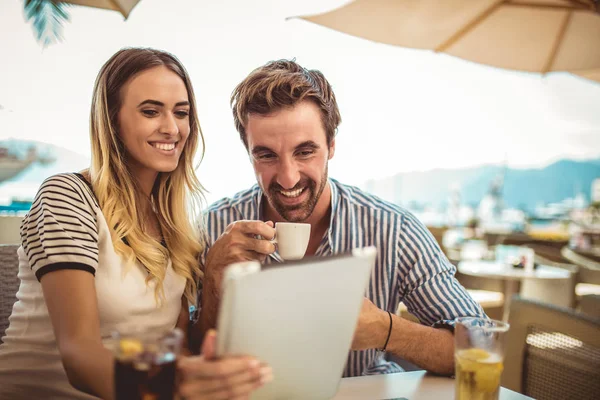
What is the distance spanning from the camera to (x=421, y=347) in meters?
1.41

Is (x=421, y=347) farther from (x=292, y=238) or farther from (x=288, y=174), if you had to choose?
(x=288, y=174)

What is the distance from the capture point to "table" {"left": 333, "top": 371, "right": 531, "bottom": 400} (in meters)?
1.15

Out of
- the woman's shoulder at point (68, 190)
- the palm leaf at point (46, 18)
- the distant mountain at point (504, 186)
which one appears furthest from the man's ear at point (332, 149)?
the distant mountain at point (504, 186)

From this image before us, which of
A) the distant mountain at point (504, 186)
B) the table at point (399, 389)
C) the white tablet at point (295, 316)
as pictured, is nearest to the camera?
the white tablet at point (295, 316)

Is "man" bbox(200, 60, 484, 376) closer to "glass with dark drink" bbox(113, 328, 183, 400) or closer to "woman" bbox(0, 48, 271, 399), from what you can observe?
"woman" bbox(0, 48, 271, 399)

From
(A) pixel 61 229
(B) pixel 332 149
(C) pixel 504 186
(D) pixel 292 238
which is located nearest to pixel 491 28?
(B) pixel 332 149

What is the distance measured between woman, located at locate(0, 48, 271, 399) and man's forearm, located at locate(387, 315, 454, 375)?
0.71 metres

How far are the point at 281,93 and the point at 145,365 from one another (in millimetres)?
1249

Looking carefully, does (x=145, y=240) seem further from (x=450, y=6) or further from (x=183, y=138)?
(x=450, y=6)

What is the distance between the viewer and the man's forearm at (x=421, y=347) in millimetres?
1367

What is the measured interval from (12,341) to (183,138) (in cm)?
85

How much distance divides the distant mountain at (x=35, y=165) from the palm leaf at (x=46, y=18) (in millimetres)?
945

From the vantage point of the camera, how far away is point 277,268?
70 centimetres

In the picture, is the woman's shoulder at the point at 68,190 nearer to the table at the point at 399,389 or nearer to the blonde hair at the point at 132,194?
the blonde hair at the point at 132,194
